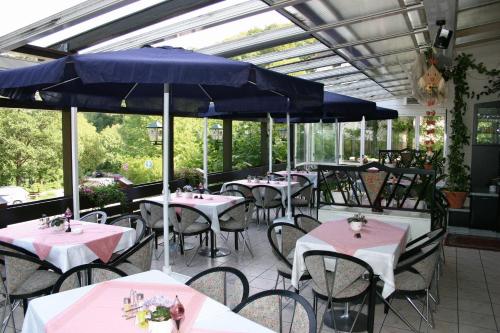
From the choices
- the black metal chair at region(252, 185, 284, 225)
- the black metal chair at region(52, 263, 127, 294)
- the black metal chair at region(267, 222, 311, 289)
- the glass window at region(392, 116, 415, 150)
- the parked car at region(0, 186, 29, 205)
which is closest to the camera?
the black metal chair at region(52, 263, 127, 294)

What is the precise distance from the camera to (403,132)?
14836mm

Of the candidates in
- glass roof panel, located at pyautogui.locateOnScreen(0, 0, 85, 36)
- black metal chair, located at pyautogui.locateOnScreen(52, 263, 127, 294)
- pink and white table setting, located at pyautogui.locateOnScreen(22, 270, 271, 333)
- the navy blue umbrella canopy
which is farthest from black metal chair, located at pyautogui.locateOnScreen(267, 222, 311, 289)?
glass roof panel, located at pyautogui.locateOnScreen(0, 0, 85, 36)

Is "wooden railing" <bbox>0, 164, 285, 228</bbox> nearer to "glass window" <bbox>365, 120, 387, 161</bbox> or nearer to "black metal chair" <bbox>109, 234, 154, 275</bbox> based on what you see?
"black metal chair" <bbox>109, 234, 154, 275</bbox>

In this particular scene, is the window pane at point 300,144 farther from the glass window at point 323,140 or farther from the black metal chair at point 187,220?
the black metal chair at point 187,220

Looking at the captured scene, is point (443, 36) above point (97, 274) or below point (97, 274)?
above

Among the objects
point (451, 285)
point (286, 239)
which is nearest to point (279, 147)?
point (451, 285)

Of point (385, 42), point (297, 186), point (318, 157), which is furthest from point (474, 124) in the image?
point (318, 157)

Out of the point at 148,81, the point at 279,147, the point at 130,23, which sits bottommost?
the point at 279,147

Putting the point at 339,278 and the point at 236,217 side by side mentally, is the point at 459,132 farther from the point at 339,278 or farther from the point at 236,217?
the point at 339,278

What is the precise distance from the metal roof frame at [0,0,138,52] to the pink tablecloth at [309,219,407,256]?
2.72 metres

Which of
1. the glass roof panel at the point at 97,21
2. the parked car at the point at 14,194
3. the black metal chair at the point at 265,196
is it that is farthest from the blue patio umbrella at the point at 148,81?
the black metal chair at the point at 265,196

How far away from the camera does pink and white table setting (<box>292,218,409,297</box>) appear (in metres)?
3.29

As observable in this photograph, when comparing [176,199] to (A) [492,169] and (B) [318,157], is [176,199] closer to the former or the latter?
(A) [492,169]

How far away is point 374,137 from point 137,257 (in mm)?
13114
